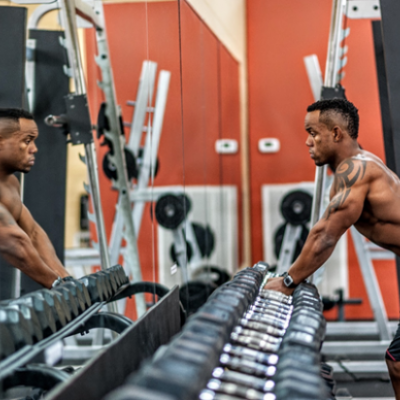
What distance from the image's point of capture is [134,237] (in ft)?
8.75

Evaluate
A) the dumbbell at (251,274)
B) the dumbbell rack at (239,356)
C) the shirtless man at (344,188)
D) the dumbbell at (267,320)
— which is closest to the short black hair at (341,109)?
the shirtless man at (344,188)

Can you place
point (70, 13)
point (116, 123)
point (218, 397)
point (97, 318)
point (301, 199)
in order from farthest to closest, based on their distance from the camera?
1. point (301, 199)
2. point (116, 123)
3. point (70, 13)
4. point (97, 318)
5. point (218, 397)

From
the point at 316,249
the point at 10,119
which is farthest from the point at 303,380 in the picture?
the point at 316,249

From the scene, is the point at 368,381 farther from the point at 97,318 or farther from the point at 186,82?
the point at 97,318

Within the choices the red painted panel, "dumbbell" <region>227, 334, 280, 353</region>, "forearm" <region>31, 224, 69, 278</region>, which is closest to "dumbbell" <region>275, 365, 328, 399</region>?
"dumbbell" <region>227, 334, 280, 353</region>

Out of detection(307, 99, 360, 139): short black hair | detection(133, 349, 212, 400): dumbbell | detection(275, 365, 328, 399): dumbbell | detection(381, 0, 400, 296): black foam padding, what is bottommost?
detection(275, 365, 328, 399): dumbbell

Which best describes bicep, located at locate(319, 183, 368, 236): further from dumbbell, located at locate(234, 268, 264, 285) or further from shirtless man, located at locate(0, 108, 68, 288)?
shirtless man, located at locate(0, 108, 68, 288)

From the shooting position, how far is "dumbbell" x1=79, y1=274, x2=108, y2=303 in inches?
51.9

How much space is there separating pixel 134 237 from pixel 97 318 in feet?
4.43

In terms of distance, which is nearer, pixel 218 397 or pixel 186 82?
pixel 218 397

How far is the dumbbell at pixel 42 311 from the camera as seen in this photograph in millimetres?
1002

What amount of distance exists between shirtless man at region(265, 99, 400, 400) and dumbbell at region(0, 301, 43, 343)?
1027mm

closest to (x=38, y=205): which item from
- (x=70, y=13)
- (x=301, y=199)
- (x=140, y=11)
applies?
(x=70, y=13)

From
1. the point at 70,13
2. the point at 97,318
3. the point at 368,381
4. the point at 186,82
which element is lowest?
the point at 368,381
